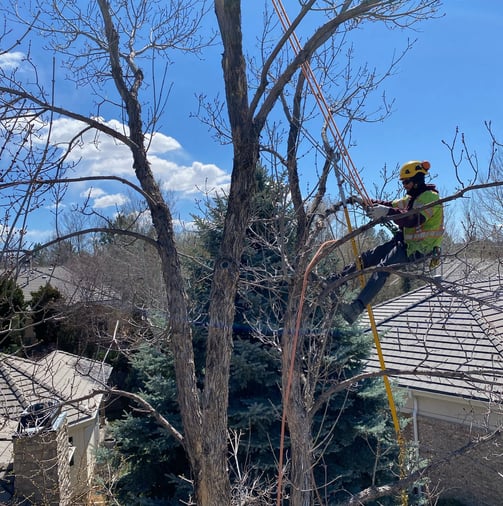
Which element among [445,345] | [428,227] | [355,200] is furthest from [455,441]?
[355,200]

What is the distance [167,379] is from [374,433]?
10.1 ft

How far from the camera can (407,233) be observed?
5000mm

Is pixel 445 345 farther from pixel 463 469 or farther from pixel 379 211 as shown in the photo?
pixel 379 211

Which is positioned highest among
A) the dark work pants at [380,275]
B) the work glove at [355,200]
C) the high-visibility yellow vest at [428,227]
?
the work glove at [355,200]

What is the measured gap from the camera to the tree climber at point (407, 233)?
4680 mm

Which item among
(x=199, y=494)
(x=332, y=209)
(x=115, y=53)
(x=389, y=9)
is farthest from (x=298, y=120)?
(x=199, y=494)

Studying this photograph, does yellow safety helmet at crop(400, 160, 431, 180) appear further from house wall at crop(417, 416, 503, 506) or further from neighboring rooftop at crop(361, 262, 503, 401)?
house wall at crop(417, 416, 503, 506)

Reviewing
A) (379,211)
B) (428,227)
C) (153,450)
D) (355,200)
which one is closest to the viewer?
(379,211)

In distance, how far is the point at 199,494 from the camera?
3631 mm

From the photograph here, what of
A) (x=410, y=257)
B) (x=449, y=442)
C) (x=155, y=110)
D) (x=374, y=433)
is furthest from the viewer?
(x=449, y=442)

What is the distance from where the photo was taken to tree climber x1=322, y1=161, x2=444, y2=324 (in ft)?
15.4

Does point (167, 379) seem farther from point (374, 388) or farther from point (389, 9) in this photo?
point (389, 9)

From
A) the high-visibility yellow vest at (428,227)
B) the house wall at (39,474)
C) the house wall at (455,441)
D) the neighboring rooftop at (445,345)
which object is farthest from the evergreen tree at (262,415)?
the high-visibility yellow vest at (428,227)

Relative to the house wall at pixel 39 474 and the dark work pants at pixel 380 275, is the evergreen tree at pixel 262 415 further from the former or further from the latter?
the dark work pants at pixel 380 275
